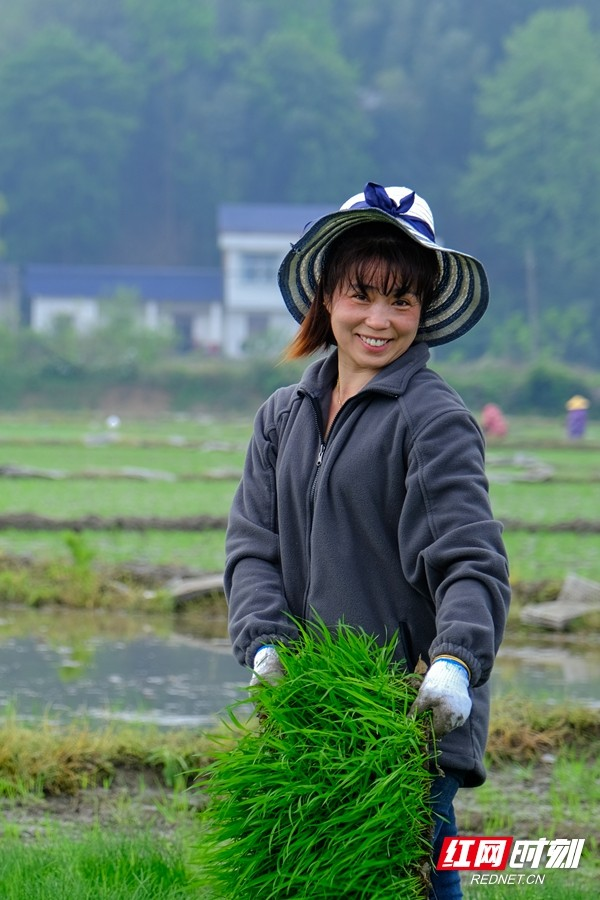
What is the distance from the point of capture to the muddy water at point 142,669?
5766mm

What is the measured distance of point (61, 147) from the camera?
6719 cm

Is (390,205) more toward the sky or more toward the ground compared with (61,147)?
more toward the ground

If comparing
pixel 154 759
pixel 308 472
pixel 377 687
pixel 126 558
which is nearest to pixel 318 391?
pixel 308 472

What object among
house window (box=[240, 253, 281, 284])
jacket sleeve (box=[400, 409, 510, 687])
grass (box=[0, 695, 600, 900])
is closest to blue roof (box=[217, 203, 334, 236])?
house window (box=[240, 253, 281, 284])

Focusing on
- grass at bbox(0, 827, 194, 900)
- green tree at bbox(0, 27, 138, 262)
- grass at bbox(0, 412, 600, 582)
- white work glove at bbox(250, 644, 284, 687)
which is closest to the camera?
white work glove at bbox(250, 644, 284, 687)

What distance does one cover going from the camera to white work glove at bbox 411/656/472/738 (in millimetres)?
2268

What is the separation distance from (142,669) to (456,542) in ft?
14.6

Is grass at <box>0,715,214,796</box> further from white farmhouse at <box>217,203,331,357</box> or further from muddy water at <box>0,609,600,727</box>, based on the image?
white farmhouse at <box>217,203,331,357</box>

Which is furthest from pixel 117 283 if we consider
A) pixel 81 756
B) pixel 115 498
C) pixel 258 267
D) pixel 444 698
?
pixel 444 698

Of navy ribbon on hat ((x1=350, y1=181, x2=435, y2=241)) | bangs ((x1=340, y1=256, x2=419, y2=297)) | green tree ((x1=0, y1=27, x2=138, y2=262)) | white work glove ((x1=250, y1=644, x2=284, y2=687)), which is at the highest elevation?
green tree ((x1=0, y1=27, x2=138, y2=262))

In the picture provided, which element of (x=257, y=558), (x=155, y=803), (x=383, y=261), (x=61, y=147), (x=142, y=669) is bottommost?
(x=142, y=669)

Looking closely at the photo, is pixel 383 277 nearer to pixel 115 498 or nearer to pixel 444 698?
pixel 444 698

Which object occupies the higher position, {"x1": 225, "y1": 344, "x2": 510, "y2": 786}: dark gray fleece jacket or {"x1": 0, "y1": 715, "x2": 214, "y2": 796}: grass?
{"x1": 225, "y1": 344, "x2": 510, "y2": 786}: dark gray fleece jacket

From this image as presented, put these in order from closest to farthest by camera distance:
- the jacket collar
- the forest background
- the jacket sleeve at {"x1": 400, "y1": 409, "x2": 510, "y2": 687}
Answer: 1. the jacket sleeve at {"x1": 400, "y1": 409, "x2": 510, "y2": 687}
2. the jacket collar
3. the forest background
